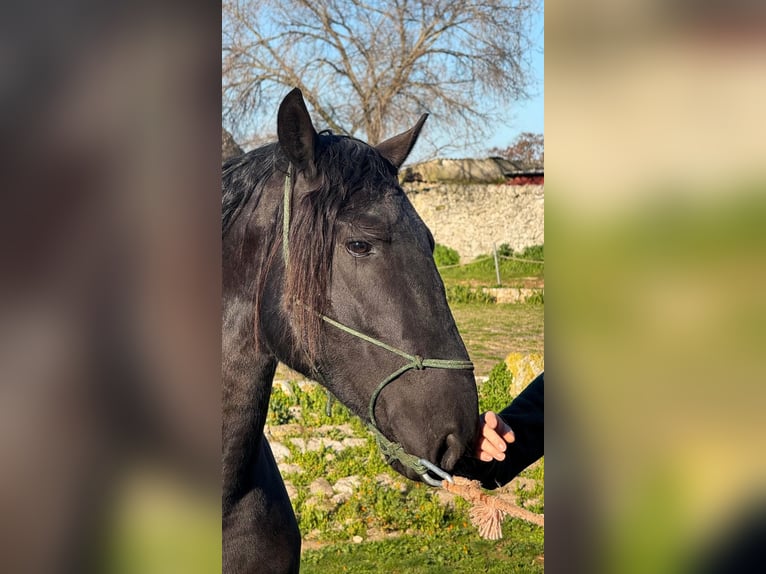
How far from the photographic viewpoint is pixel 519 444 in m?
1.61

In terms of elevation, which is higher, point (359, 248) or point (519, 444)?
point (359, 248)

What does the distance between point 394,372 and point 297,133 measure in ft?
1.87

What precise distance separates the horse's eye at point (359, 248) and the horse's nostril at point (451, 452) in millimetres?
431

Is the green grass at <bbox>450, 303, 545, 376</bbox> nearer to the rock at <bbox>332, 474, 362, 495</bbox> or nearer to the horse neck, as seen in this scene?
the rock at <bbox>332, 474, 362, 495</bbox>

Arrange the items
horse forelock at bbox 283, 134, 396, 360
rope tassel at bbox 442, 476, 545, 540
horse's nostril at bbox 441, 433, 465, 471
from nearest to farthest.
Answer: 1. rope tassel at bbox 442, 476, 545, 540
2. horse's nostril at bbox 441, 433, 465, 471
3. horse forelock at bbox 283, 134, 396, 360

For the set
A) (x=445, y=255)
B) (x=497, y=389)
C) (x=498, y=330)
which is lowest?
(x=497, y=389)

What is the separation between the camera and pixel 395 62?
1.98 meters

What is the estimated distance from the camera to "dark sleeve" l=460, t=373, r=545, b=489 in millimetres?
1559

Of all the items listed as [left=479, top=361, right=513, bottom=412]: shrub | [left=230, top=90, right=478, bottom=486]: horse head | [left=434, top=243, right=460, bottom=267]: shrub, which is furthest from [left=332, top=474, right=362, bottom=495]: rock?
[left=230, top=90, right=478, bottom=486]: horse head

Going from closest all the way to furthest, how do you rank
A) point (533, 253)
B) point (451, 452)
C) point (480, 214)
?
point (451, 452) → point (533, 253) → point (480, 214)
